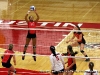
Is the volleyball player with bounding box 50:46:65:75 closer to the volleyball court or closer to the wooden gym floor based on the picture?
the volleyball court

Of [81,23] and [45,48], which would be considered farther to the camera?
[81,23]

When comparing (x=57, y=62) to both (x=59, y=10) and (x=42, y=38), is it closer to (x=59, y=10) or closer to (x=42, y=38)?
(x=42, y=38)

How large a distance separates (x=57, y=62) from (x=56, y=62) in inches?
1.1

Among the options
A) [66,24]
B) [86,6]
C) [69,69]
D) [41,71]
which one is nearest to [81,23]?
[66,24]

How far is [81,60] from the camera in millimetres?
13375

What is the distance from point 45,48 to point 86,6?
933cm

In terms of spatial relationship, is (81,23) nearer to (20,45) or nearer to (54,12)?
(54,12)

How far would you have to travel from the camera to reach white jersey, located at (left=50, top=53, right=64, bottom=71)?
9852 millimetres

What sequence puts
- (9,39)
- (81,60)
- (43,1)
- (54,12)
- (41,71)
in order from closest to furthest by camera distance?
(41,71) → (81,60) → (9,39) → (54,12) → (43,1)

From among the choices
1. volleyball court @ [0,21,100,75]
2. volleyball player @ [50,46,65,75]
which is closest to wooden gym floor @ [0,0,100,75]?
volleyball court @ [0,21,100,75]

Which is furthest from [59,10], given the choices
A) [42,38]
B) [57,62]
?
[57,62]

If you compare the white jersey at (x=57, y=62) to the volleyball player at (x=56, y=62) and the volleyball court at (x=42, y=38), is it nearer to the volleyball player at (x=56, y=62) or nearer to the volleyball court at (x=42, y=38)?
the volleyball player at (x=56, y=62)

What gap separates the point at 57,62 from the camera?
9.89 metres

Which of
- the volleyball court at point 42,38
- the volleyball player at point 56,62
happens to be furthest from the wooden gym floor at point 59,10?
the volleyball player at point 56,62
